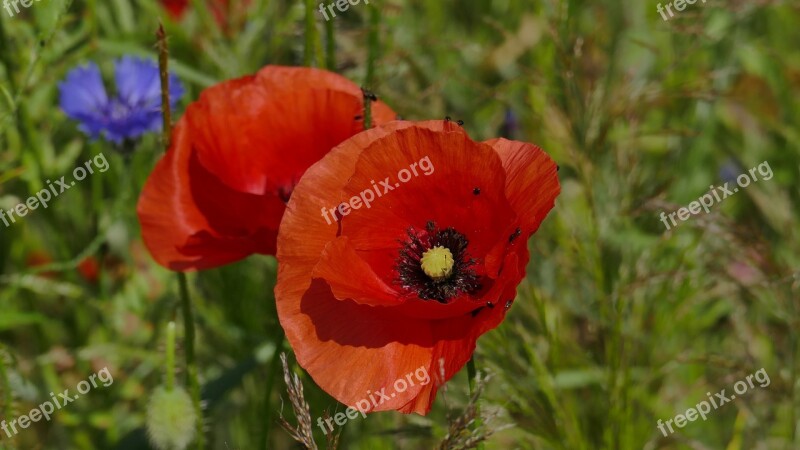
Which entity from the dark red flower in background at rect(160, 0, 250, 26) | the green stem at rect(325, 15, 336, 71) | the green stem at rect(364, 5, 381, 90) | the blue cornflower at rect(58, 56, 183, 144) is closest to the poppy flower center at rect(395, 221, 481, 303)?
the green stem at rect(364, 5, 381, 90)

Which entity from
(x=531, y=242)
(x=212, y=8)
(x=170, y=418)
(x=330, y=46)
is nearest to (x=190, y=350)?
(x=170, y=418)

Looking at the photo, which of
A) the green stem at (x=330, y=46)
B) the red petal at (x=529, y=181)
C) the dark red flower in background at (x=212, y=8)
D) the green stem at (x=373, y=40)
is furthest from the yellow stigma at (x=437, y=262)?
the dark red flower in background at (x=212, y=8)

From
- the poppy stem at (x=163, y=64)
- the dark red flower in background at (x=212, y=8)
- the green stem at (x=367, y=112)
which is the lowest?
the green stem at (x=367, y=112)

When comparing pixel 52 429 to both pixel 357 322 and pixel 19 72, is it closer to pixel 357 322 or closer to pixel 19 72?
pixel 19 72

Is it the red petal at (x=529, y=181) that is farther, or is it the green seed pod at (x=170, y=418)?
the green seed pod at (x=170, y=418)

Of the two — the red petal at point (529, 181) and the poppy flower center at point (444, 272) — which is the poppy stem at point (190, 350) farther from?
the red petal at point (529, 181)
